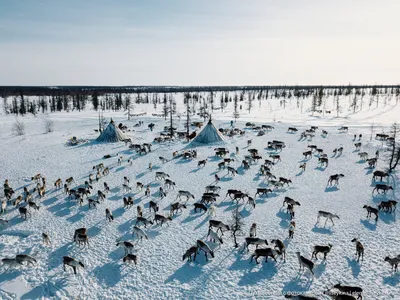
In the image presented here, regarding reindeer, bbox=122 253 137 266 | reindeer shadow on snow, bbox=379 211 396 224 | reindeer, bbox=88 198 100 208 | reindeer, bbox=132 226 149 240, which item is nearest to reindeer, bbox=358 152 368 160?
reindeer shadow on snow, bbox=379 211 396 224

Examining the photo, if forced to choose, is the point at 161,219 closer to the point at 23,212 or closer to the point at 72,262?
the point at 72,262

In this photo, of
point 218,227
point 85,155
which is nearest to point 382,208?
point 218,227

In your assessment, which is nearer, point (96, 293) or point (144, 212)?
point (96, 293)

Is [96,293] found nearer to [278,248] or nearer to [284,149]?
[278,248]

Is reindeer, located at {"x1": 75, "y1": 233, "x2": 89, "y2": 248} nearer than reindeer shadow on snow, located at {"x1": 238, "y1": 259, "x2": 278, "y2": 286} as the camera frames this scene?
No

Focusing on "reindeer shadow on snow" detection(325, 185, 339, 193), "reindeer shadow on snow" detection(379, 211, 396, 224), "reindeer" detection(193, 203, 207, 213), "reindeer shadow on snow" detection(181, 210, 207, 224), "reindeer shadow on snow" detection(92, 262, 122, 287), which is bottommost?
"reindeer shadow on snow" detection(92, 262, 122, 287)

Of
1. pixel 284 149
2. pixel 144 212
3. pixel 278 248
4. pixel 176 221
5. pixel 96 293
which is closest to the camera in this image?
pixel 96 293

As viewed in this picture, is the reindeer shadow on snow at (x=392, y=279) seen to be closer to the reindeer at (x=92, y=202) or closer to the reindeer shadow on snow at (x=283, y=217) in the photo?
the reindeer shadow on snow at (x=283, y=217)

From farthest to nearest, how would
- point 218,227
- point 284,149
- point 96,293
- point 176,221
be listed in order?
1. point 284,149
2. point 176,221
3. point 218,227
4. point 96,293

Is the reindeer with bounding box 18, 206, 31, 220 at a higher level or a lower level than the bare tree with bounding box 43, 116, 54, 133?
lower

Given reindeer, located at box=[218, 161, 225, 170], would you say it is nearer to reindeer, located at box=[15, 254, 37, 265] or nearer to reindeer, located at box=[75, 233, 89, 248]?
reindeer, located at box=[75, 233, 89, 248]

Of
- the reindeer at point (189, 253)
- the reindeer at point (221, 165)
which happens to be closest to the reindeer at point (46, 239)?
the reindeer at point (189, 253)
